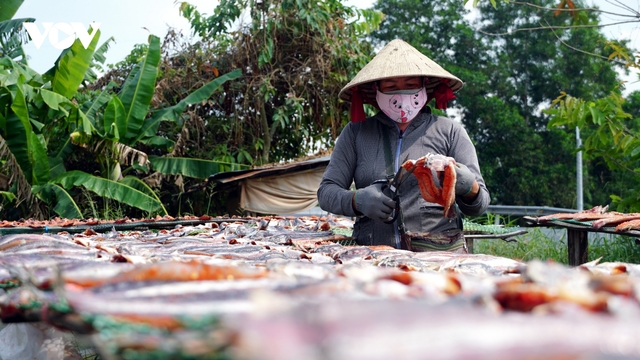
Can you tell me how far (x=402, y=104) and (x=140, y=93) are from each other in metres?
8.50

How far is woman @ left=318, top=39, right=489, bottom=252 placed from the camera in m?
3.89

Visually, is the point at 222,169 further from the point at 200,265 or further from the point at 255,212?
the point at 200,265

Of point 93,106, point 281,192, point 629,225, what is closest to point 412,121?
point 629,225

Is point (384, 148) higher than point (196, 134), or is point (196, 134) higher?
point (196, 134)

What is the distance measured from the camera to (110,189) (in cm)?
1073

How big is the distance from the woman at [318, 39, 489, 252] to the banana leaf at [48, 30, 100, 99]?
752 centimetres

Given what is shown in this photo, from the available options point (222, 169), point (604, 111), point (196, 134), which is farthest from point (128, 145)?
point (604, 111)

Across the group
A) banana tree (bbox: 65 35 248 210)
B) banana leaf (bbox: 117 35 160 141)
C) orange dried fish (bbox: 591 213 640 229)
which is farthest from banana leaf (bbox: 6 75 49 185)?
orange dried fish (bbox: 591 213 640 229)

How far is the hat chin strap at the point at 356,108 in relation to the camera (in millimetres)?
4461

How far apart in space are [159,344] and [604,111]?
8458 millimetres

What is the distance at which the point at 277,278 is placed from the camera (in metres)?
1.24

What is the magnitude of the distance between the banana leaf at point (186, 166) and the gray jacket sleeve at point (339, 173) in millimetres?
8939

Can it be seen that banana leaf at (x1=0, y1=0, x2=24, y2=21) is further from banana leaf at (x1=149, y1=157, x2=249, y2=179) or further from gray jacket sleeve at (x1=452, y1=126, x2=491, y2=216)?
gray jacket sleeve at (x1=452, y1=126, x2=491, y2=216)

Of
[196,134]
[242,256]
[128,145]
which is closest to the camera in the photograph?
[242,256]
